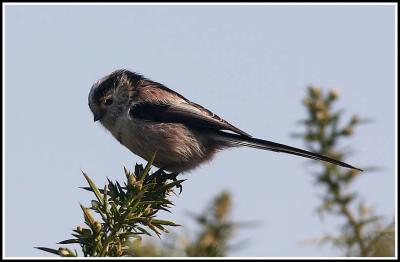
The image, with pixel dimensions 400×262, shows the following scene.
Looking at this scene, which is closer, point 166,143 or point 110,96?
point 166,143

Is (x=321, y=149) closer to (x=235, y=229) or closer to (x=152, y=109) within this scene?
(x=235, y=229)

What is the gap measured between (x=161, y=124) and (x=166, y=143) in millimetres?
258

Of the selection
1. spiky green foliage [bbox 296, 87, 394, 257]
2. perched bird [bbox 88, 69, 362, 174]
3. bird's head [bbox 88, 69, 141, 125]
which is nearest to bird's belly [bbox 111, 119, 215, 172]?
perched bird [bbox 88, 69, 362, 174]

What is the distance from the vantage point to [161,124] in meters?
5.67

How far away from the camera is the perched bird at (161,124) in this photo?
550cm

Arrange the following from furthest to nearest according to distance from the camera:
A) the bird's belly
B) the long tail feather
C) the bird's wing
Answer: the bird's wing → the bird's belly → the long tail feather

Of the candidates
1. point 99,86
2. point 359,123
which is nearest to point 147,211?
point 359,123

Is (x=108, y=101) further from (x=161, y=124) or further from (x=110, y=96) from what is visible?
(x=161, y=124)

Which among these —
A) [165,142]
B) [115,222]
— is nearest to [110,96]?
[165,142]

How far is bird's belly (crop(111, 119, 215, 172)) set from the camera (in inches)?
216

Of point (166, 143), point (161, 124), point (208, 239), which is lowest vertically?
point (208, 239)

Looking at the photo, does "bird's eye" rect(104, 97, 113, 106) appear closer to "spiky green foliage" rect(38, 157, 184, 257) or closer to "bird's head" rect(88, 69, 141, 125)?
"bird's head" rect(88, 69, 141, 125)

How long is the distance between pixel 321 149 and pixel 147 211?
119 cm

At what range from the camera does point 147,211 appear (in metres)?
3.00
